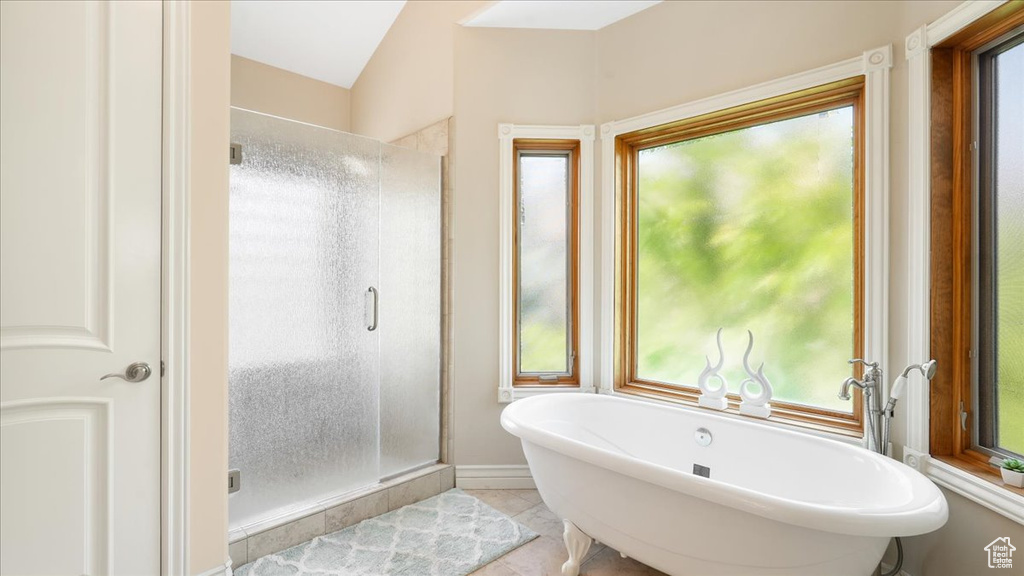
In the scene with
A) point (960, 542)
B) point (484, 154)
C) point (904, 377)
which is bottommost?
point (960, 542)

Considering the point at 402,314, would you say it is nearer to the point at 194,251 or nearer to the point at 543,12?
the point at 194,251

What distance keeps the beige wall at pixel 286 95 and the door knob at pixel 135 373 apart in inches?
93.9

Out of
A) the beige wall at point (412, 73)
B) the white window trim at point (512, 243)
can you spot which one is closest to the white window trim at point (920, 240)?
the white window trim at point (512, 243)

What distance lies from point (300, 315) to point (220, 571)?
3.24 feet

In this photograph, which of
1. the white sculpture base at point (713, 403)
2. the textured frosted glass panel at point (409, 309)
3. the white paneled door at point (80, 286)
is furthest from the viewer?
the textured frosted glass panel at point (409, 309)

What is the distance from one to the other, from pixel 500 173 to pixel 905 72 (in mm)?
1816

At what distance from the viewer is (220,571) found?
166 cm

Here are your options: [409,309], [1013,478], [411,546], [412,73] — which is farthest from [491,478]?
[412,73]

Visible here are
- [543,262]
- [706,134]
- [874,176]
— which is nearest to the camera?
[874,176]

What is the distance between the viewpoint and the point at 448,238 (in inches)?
109

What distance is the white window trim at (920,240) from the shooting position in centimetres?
172

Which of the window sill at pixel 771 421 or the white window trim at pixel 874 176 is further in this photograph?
the window sill at pixel 771 421

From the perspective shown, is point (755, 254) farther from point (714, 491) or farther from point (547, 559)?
point (547, 559)

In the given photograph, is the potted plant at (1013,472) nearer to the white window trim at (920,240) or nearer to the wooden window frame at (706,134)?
the white window trim at (920,240)
